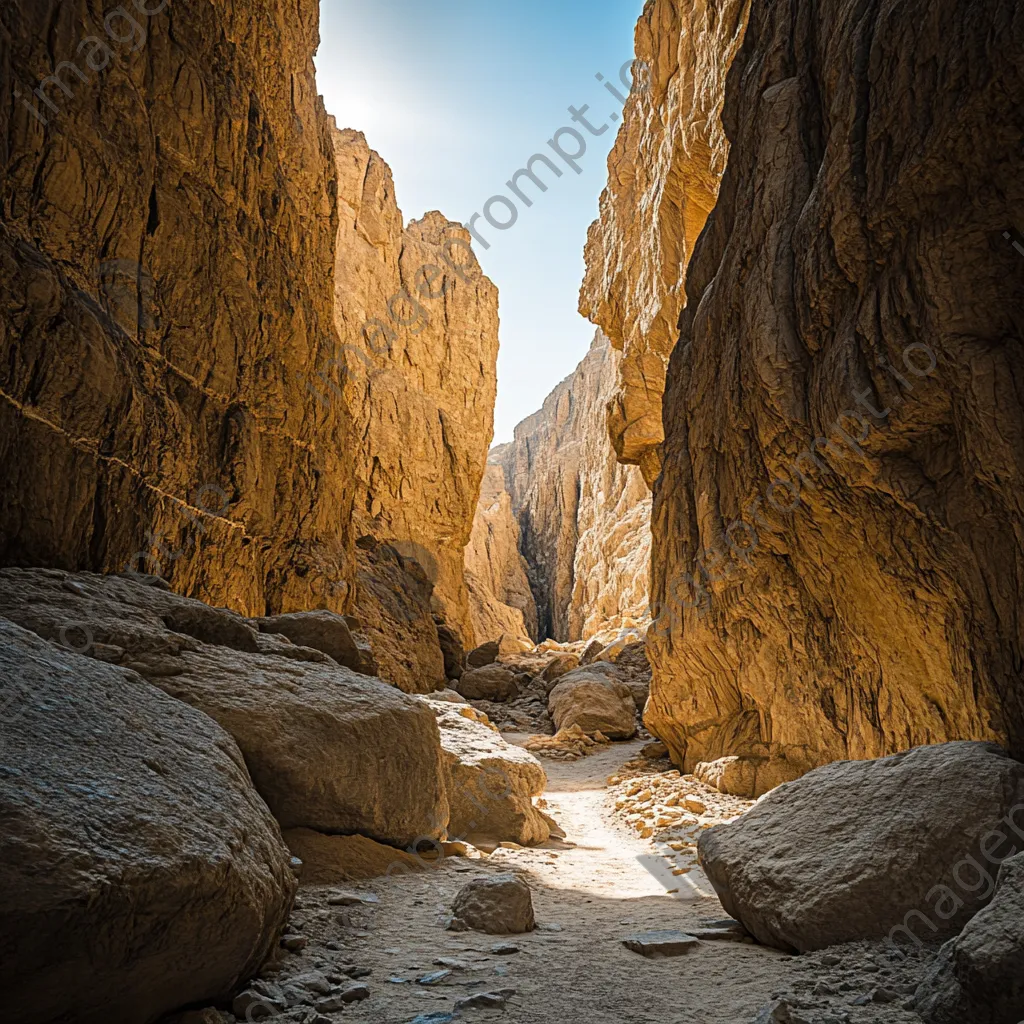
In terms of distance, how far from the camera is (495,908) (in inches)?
161

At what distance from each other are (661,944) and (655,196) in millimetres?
19723

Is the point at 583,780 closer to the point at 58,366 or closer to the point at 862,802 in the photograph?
the point at 862,802

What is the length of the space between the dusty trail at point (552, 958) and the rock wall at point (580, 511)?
86.4ft

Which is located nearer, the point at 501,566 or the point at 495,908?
the point at 495,908

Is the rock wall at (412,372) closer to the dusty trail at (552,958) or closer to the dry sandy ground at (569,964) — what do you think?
the dusty trail at (552,958)

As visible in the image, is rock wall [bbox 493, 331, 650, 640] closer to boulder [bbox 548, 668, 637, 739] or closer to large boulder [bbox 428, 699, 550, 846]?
boulder [bbox 548, 668, 637, 739]

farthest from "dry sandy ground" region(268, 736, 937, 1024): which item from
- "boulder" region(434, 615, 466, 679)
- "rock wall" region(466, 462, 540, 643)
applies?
"rock wall" region(466, 462, 540, 643)

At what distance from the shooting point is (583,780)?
1255 centimetres

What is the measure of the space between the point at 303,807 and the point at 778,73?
30.0 ft

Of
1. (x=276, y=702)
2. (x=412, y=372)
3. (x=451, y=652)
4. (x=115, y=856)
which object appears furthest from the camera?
(x=412, y=372)

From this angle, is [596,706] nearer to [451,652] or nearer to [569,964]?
[451,652]

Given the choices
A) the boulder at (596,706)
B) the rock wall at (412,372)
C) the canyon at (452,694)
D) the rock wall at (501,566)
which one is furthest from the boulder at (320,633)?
the rock wall at (501,566)

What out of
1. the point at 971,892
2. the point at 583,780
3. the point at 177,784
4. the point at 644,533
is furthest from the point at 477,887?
the point at 644,533

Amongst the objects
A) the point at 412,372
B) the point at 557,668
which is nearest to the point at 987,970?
the point at 557,668
